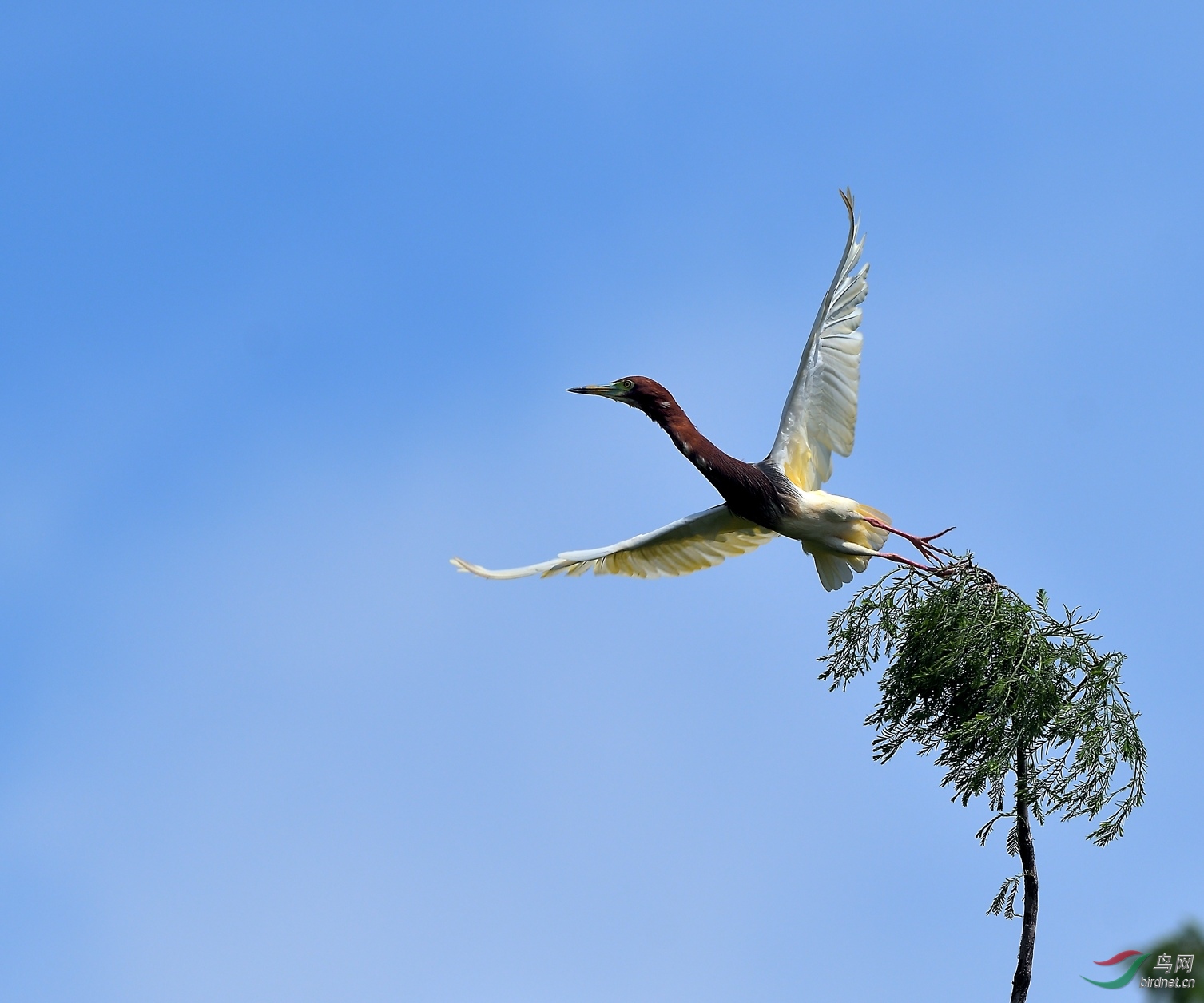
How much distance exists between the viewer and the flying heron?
1006cm

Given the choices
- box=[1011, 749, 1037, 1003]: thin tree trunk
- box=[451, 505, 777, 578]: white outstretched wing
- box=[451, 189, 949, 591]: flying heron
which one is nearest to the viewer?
box=[1011, 749, 1037, 1003]: thin tree trunk

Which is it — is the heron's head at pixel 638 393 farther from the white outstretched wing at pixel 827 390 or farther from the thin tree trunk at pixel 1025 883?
the thin tree trunk at pixel 1025 883

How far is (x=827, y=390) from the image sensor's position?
33.9ft

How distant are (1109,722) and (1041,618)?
2.52ft

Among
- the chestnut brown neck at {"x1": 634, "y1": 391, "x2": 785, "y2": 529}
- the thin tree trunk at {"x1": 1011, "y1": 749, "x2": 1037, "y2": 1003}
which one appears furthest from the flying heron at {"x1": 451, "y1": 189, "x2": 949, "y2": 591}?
the thin tree trunk at {"x1": 1011, "y1": 749, "x2": 1037, "y2": 1003}

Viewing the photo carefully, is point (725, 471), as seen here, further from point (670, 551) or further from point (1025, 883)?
point (1025, 883)

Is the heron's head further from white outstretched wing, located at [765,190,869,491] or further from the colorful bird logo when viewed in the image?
the colorful bird logo

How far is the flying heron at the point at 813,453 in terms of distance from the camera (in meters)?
10.1

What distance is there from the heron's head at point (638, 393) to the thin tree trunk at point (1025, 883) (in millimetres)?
3983

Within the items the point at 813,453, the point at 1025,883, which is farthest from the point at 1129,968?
the point at 813,453

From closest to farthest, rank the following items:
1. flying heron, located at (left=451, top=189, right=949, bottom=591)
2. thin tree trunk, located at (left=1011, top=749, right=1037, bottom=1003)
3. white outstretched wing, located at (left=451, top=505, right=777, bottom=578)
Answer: thin tree trunk, located at (left=1011, top=749, right=1037, bottom=1003) → flying heron, located at (left=451, top=189, right=949, bottom=591) → white outstretched wing, located at (left=451, top=505, right=777, bottom=578)

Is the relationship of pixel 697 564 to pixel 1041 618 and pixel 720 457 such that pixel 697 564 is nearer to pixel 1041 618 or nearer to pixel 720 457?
pixel 720 457

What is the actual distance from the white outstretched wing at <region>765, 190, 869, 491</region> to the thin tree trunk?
315 centimetres

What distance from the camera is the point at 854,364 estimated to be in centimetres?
1019
